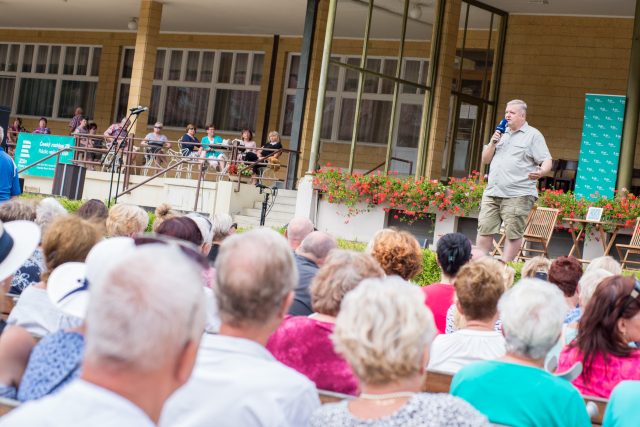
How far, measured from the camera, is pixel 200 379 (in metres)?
2.30

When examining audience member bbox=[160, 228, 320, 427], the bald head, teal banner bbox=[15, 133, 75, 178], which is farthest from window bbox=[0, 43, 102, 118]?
audience member bbox=[160, 228, 320, 427]

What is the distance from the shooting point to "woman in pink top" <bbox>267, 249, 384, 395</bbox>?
3168 millimetres

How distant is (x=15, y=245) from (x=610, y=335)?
200 centimetres

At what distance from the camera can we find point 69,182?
15188 mm

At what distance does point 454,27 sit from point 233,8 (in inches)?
200

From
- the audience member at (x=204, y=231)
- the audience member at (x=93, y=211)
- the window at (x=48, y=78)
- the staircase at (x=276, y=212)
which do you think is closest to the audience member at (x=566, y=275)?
the audience member at (x=204, y=231)

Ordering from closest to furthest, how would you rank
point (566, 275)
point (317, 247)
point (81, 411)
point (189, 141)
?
point (81, 411) < point (317, 247) < point (566, 275) < point (189, 141)

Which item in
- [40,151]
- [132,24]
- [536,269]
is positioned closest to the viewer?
[536,269]

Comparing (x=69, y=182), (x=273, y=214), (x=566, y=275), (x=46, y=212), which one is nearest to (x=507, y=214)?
(x=566, y=275)

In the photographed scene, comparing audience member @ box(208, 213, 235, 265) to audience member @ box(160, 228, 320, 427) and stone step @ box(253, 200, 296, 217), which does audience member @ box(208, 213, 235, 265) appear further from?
stone step @ box(253, 200, 296, 217)

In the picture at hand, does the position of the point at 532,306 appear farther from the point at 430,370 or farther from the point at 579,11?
the point at 579,11

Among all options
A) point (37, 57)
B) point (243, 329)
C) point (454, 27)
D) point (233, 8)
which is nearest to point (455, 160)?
point (454, 27)

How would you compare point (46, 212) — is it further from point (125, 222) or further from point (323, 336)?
point (323, 336)

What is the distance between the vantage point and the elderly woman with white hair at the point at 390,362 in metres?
2.14
